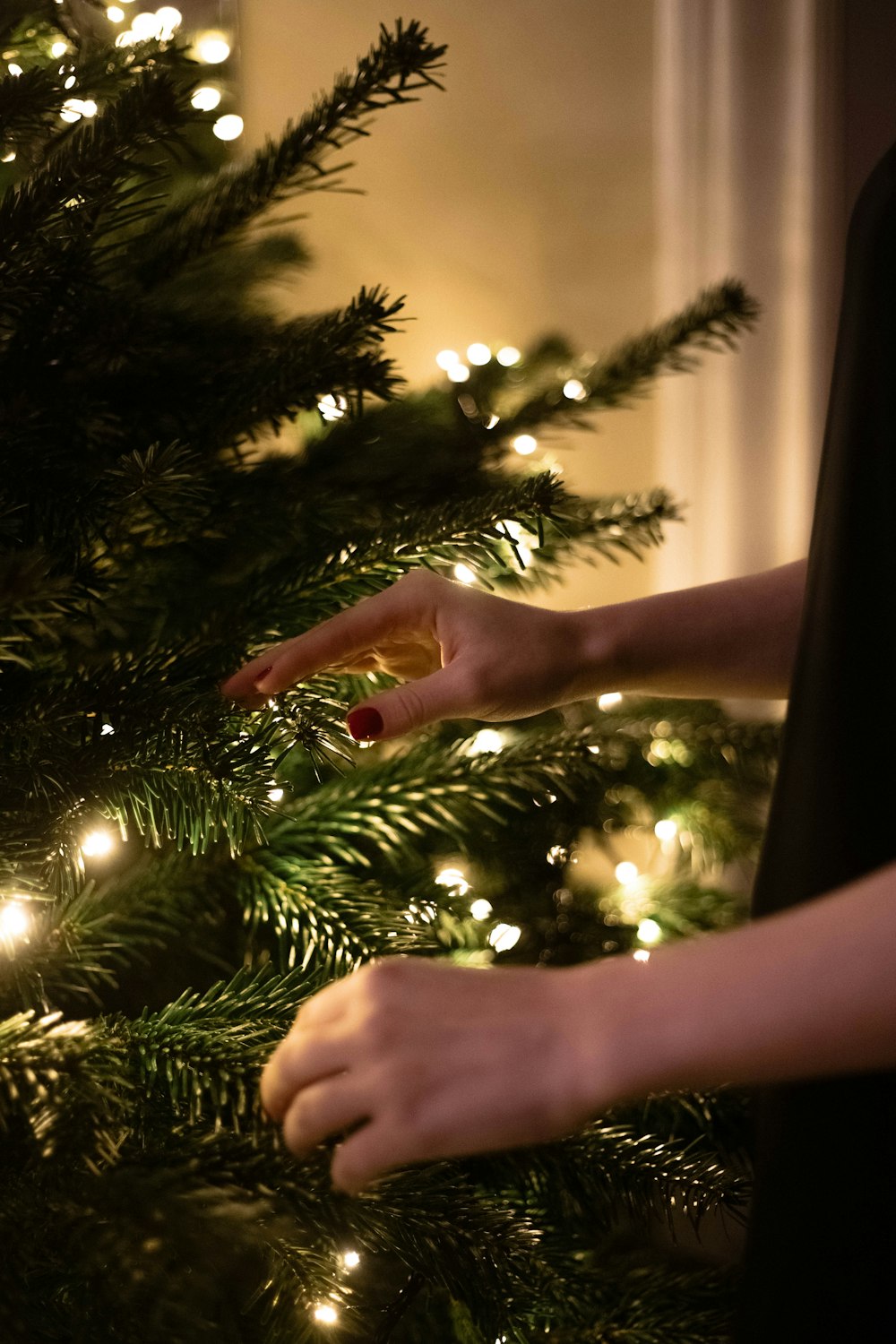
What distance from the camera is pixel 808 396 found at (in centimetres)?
99

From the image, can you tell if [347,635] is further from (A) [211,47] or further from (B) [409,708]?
(A) [211,47]

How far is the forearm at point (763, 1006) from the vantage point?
0.25 meters

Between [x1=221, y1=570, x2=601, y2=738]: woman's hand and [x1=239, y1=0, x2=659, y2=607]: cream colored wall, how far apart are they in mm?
675

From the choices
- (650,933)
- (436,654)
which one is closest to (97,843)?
(436,654)

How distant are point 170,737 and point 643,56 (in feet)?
3.63

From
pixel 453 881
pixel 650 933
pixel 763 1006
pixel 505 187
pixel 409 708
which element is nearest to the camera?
pixel 763 1006

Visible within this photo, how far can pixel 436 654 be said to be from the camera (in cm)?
56

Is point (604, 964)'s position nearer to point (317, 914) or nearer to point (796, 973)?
point (796, 973)

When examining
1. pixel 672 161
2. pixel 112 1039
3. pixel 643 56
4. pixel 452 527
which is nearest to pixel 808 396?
pixel 672 161

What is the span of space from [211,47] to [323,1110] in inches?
39.9

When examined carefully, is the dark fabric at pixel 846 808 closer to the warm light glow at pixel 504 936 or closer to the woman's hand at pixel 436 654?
the woman's hand at pixel 436 654

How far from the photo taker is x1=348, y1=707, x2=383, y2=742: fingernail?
1.50 ft

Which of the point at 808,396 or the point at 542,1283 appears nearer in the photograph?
the point at 542,1283

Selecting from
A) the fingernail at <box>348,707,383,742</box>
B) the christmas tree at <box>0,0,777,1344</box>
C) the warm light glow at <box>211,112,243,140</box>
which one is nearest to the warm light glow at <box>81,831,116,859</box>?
the christmas tree at <box>0,0,777,1344</box>
